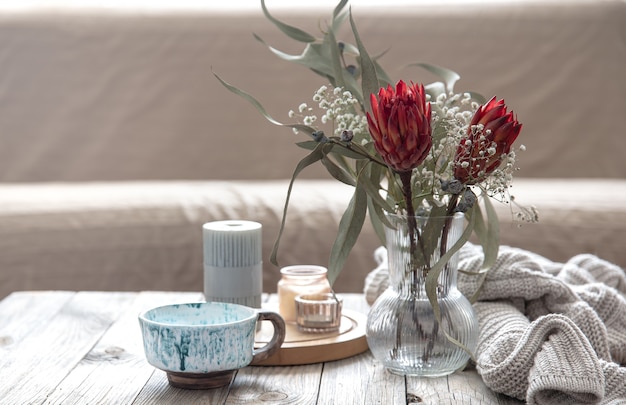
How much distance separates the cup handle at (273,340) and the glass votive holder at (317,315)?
4.8 inches

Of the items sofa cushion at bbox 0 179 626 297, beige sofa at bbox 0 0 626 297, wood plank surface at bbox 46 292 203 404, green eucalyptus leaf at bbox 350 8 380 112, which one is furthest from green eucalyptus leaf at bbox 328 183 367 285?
beige sofa at bbox 0 0 626 297

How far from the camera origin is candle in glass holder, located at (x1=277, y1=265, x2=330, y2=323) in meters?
1.06

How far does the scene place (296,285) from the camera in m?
1.07

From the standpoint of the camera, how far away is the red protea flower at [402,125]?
2.49 feet

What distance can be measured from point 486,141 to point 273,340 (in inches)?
12.2

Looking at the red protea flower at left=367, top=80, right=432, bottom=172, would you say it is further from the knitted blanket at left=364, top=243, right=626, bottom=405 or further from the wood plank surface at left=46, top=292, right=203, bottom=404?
the wood plank surface at left=46, top=292, right=203, bottom=404

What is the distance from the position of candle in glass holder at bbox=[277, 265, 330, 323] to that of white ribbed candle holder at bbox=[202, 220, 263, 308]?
5cm

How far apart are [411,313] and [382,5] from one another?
61.5 inches

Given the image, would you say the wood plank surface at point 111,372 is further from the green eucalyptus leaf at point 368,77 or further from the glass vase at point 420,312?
the green eucalyptus leaf at point 368,77

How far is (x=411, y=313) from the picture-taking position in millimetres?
894

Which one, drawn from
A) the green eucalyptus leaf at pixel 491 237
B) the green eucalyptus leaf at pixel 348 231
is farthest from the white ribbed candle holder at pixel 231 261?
the green eucalyptus leaf at pixel 491 237

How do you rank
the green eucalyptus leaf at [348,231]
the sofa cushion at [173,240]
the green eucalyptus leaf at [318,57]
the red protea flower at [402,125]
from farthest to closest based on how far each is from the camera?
1. the sofa cushion at [173,240]
2. the green eucalyptus leaf at [318,57]
3. the green eucalyptus leaf at [348,231]
4. the red protea flower at [402,125]

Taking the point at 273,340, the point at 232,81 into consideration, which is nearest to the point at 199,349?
the point at 273,340

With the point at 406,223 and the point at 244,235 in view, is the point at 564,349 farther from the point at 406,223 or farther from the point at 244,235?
the point at 244,235
